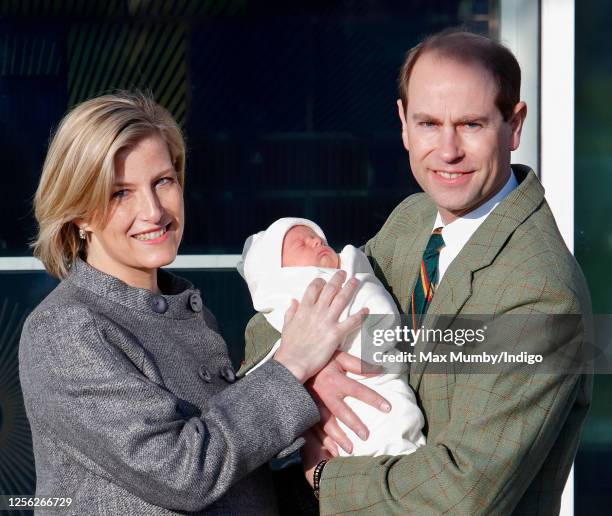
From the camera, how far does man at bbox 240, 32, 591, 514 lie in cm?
233

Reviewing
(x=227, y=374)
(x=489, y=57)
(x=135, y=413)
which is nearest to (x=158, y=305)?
(x=227, y=374)

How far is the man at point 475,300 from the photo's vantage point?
233cm

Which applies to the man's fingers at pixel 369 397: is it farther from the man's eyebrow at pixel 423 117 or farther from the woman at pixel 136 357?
the man's eyebrow at pixel 423 117

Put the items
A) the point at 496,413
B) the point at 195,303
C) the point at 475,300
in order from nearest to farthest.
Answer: the point at 496,413 → the point at 475,300 → the point at 195,303

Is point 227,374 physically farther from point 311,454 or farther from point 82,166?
point 82,166

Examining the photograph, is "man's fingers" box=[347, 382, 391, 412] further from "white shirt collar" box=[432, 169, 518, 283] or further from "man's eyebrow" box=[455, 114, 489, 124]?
"man's eyebrow" box=[455, 114, 489, 124]

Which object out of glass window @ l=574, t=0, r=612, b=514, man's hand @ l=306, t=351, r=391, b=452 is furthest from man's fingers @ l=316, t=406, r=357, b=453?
glass window @ l=574, t=0, r=612, b=514

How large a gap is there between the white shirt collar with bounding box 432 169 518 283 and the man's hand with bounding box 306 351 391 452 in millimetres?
333

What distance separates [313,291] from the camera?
2.64 metres

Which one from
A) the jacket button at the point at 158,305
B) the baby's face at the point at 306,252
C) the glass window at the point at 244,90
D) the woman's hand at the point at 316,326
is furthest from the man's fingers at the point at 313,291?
the glass window at the point at 244,90

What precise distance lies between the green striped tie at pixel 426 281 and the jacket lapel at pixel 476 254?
0.24 feet

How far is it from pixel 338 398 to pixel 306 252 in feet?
1.48

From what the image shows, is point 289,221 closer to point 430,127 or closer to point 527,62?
point 430,127

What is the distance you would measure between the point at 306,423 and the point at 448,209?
0.66m
